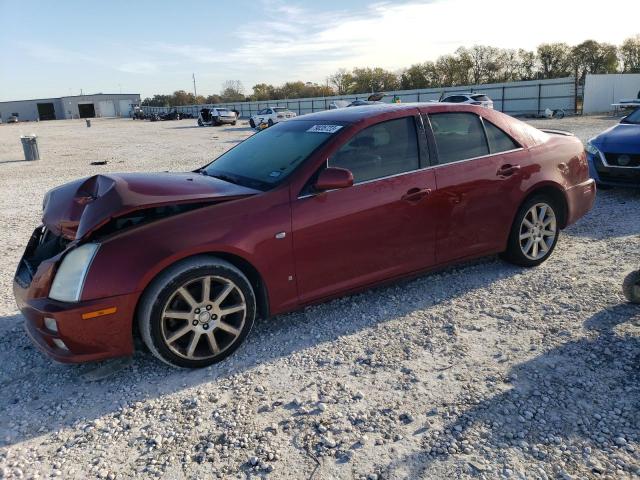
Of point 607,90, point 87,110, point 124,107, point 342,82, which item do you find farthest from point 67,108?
point 607,90

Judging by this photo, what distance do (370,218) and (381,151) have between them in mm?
584

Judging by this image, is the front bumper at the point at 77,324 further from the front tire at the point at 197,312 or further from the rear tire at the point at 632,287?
the rear tire at the point at 632,287

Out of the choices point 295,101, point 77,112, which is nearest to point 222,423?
point 295,101

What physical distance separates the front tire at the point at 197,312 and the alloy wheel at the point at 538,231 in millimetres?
2748

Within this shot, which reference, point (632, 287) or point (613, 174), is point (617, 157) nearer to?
point (613, 174)

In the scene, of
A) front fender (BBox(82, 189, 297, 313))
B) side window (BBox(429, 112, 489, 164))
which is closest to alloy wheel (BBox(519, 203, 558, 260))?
side window (BBox(429, 112, 489, 164))

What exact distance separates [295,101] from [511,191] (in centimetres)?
5088

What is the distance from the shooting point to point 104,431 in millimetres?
2766

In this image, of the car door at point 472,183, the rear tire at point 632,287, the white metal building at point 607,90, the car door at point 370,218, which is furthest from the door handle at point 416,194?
the white metal building at point 607,90

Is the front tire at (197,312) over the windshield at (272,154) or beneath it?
beneath

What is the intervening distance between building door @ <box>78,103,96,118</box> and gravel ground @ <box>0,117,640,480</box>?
113 metres

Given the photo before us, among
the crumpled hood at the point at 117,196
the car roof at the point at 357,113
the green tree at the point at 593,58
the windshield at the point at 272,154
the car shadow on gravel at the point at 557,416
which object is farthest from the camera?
the green tree at the point at 593,58

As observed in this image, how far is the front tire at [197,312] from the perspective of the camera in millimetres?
3125

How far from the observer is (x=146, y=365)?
343 centimetres
